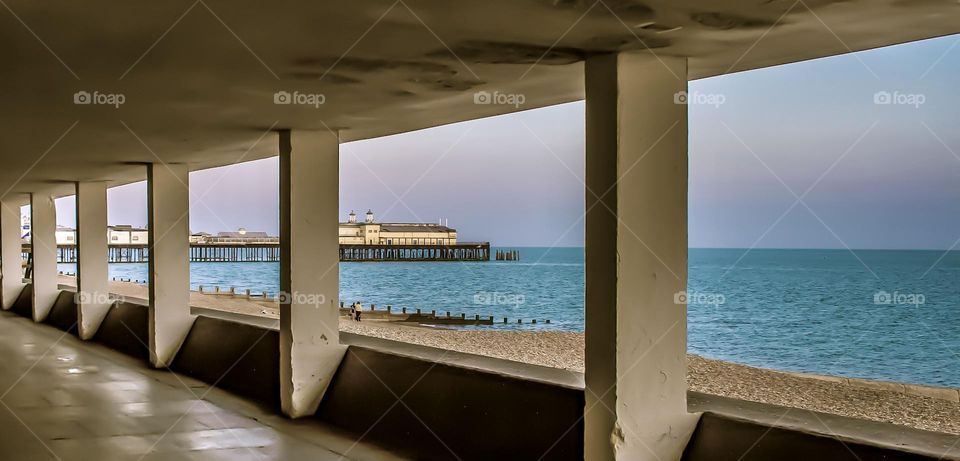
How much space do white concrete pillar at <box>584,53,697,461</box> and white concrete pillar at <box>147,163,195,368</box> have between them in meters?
7.14

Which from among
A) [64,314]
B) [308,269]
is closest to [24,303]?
[64,314]

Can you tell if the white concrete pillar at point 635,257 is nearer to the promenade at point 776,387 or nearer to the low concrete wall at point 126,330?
the low concrete wall at point 126,330

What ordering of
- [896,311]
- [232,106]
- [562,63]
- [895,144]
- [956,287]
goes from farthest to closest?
[956,287] → [896,311] → [895,144] → [232,106] → [562,63]

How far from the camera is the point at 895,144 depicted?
143 feet

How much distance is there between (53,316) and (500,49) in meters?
13.6

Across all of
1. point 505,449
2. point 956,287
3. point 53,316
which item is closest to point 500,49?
point 505,449

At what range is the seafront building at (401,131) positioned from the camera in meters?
3.27

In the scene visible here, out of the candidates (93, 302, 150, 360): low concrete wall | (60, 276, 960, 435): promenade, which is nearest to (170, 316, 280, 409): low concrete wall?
(93, 302, 150, 360): low concrete wall

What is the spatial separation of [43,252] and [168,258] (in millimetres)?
6329

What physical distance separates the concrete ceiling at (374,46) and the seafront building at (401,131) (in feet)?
0.06

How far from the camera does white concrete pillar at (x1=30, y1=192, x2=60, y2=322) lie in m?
14.6

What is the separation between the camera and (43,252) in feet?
48.8

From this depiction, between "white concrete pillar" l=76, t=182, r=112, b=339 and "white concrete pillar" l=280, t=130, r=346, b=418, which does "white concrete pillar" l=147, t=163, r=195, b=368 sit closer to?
"white concrete pillar" l=76, t=182, r=112, b=339

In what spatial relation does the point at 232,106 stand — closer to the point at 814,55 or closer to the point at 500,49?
the point at 500,49
